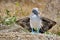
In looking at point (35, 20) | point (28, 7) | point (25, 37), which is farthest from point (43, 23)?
point (28, 7)

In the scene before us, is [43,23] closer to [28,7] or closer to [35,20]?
[35,20]

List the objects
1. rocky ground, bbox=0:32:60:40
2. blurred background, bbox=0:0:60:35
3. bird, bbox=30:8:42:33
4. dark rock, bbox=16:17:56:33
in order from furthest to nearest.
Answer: blurred background, bbox=0:0:60:35, dark rock, bbox=16:17:56:33, bird, bbox=30:8:42:33, rocky ground, bbox=0:32:60:40

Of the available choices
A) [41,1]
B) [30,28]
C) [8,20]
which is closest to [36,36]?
[30,28]

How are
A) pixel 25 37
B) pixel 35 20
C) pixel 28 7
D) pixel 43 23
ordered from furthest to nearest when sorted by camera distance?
pixel 28 7 < pixel 43 23 < pixel 35 20 < pixel 25 37

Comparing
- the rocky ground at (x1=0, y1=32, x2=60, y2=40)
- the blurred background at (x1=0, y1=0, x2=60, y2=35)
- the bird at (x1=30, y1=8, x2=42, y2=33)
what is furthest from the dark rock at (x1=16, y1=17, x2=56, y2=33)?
the blurred background at (x1=0, y1=0, x2=60, y2=35)

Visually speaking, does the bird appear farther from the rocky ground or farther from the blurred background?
the blurred background

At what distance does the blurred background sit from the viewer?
44.7ft

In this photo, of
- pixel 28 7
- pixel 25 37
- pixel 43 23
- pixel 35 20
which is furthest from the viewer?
pixel 28 7

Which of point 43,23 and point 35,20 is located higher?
point 35,20

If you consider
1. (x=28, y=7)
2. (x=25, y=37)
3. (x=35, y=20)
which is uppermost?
(x=35, y=20)

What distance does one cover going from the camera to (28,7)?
14695 mm

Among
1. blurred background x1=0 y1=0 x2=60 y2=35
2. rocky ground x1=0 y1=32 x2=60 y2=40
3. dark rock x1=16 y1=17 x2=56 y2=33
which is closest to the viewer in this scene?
rocky ground x1=0 y1=32 x2=60 y2=40

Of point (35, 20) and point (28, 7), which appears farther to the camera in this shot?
point (28, 7)

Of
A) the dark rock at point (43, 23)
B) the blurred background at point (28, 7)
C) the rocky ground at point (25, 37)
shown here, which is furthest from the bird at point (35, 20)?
the blurred background at point (28, 7)
